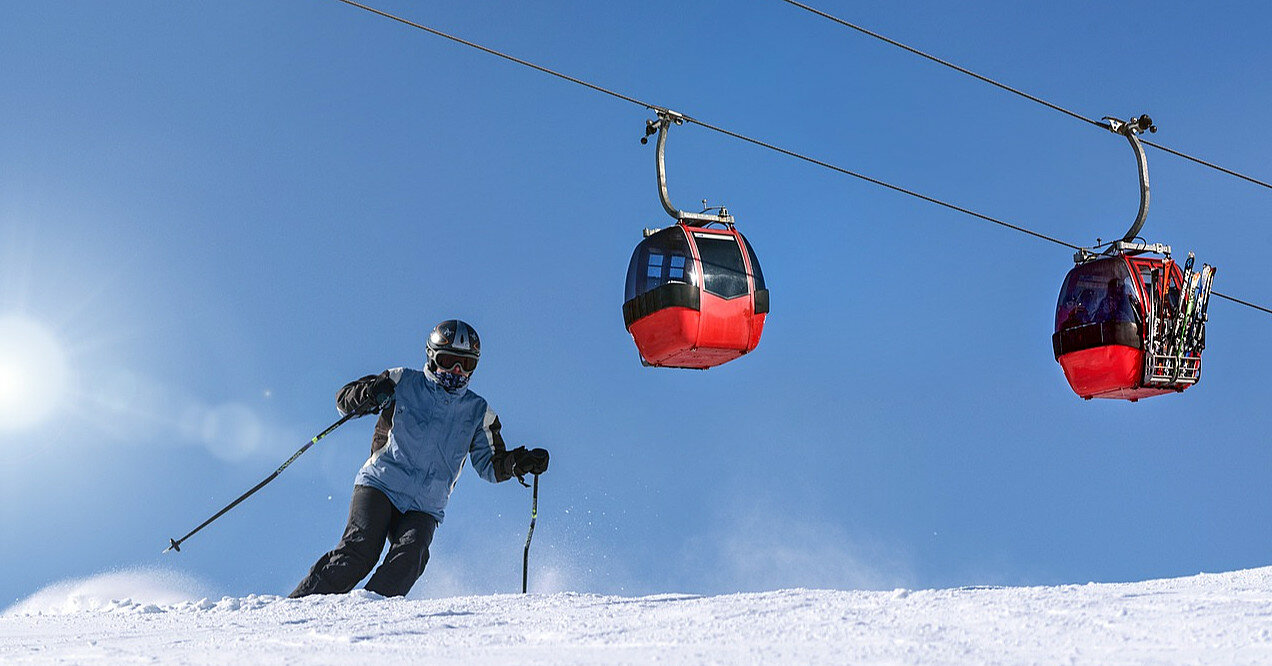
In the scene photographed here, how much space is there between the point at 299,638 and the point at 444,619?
26.7 inches

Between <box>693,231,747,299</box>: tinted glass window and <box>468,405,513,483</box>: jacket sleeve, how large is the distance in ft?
5.94

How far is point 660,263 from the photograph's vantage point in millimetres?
7695

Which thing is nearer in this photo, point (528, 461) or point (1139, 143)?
point (528, 461)

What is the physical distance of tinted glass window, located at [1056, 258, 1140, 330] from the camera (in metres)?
8.68

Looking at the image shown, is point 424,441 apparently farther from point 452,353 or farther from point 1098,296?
point 1098,296

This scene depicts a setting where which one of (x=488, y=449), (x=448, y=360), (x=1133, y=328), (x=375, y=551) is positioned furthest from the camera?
(x=1133, y=328)

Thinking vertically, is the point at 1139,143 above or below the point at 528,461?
above

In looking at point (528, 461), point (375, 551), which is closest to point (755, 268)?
point (528, 461)

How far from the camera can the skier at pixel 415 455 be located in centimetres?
739

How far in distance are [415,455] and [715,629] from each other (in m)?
3.71

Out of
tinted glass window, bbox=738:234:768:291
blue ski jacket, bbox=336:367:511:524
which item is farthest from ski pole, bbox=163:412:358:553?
tinted glass window, bbox=738:234:768:291

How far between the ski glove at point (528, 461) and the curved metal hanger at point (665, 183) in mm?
1916

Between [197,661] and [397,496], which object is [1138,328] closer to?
[397,496]

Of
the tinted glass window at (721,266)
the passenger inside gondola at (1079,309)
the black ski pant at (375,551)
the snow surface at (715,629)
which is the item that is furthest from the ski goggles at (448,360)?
the passenger inside gondola at (1079,309)
